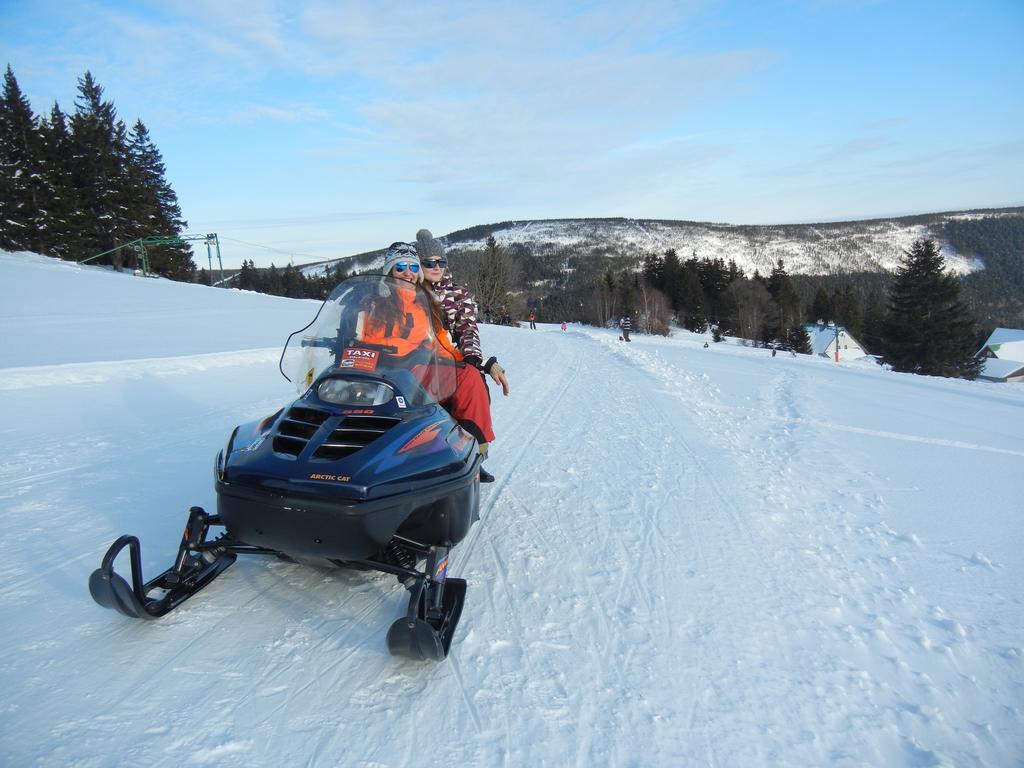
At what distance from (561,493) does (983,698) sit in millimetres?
2852

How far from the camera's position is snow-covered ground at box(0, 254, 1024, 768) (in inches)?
80.9


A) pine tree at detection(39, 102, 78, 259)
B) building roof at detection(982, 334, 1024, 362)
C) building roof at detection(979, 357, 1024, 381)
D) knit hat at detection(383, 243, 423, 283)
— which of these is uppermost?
pine tree at detection(39, 102, 78, 259)

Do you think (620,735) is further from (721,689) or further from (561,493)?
(561,493)

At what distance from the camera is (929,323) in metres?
40.2

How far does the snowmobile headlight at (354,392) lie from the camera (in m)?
2.90

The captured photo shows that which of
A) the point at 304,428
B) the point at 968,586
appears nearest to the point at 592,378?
the point at 968,586

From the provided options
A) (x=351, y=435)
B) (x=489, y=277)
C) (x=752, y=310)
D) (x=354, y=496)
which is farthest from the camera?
(x=489, y=277)

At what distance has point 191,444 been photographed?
5504mm

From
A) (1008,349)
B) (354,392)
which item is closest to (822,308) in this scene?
(1008,349)

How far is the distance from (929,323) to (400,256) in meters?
47.7

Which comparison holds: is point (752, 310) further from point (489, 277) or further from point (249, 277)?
point (249, 277)

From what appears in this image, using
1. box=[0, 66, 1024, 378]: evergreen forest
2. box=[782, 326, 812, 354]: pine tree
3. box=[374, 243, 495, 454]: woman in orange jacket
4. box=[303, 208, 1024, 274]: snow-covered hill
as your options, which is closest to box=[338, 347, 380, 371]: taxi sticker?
box=[374, 243, 495, 454]: woman in orange jacket

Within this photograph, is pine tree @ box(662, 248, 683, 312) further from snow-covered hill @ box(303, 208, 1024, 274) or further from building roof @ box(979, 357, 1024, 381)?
snow-covered hill @ box(303, 208, 1024, 274)

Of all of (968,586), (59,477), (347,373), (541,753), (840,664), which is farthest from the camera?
(59,477)
